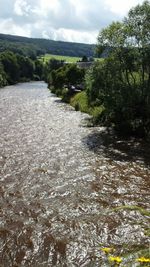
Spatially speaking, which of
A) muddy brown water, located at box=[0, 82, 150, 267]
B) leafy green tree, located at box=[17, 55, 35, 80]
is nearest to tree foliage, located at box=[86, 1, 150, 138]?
muddy brown water, located at box=[0, 82, 150, 267]

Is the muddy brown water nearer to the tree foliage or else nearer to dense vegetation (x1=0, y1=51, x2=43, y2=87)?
the tree foliage

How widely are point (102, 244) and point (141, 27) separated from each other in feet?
95.5

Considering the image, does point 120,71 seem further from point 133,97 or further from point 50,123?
point 50,123

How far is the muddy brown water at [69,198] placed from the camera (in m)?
16.2

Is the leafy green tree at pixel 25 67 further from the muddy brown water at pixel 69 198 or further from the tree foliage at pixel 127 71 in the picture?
the muddy brown water at pixel 69 198

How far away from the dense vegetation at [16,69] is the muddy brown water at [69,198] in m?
94.0

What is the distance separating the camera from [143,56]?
1599 inches

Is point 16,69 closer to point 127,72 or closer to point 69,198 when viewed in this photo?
point 127,72

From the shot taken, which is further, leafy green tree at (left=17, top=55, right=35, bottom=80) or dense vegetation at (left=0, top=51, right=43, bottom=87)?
leafy green tree at (left=17, top=55, right=35, bottom=80)

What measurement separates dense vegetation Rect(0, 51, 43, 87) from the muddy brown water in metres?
94.0

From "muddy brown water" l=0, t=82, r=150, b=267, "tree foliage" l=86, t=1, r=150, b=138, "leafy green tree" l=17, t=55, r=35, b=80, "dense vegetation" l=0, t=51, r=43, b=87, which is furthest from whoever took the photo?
"leafy green tree" l=17, t=55, r=35, b=80

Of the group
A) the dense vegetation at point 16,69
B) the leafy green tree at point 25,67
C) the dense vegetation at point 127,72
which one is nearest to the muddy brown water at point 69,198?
the dense vegetation at point 127,72

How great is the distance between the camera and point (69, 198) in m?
22.1

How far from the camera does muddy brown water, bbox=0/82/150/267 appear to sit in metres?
16.2
